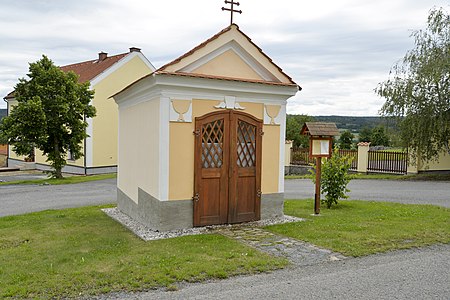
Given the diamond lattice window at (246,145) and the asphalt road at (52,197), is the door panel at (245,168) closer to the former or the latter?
the diamond lattice window at (246,145)

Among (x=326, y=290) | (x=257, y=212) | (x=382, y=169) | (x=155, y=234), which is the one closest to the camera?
(x=326, y=290)

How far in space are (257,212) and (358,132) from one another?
120 ft

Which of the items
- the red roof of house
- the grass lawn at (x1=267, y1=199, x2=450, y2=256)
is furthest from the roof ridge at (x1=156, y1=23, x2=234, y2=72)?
the red roof of house

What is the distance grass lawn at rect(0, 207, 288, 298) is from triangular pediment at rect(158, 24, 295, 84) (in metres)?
3.29

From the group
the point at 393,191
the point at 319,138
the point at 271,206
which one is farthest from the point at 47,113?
the point at 393,191

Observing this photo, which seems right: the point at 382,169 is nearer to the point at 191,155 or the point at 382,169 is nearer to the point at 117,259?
the point at 191,155

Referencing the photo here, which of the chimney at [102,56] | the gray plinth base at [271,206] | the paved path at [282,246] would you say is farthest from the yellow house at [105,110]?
the paved path at [282,246]

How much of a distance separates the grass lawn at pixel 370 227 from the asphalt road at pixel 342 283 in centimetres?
72

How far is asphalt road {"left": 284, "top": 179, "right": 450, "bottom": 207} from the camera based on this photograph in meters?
13.6

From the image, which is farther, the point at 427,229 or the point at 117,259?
the point at 427,229

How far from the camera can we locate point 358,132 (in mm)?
43375

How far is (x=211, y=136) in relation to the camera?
864 centimetres

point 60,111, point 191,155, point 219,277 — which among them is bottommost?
point 219,277

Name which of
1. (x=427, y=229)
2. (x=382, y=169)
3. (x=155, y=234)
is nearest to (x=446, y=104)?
(x=382, y=169)
